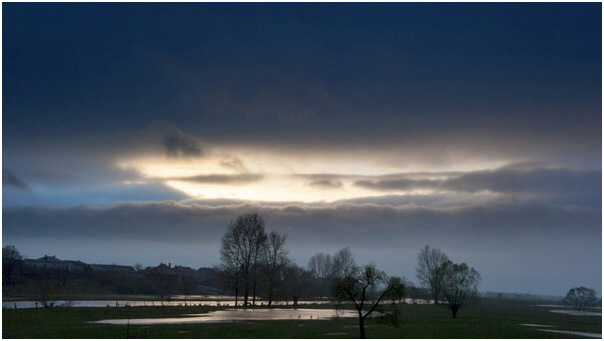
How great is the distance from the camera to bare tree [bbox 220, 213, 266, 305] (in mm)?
109750

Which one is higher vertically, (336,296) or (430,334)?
(336,296)

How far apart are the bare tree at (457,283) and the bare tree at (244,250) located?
35.6 meters

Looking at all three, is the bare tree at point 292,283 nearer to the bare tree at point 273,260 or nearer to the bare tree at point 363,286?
the bare tree at point 273,260

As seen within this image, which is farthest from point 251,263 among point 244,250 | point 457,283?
point 457,283

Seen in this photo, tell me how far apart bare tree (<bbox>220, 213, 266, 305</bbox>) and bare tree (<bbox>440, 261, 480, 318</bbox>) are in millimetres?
35588

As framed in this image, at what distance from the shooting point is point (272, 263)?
118m

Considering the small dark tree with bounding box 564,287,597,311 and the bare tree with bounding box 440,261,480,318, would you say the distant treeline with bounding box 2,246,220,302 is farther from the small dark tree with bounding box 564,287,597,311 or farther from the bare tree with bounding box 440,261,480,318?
the small dark tree with bounding box 564,287,597,311

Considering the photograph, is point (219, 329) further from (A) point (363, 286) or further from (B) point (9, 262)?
(B) point (9, 262)

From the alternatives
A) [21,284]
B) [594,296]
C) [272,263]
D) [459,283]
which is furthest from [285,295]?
[594,296]

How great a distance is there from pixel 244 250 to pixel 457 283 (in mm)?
41386

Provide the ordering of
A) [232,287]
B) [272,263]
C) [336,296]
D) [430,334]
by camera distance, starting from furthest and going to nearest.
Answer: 1. [272,263]
2. [232,287]
3. [430,334]
4. [336,296]

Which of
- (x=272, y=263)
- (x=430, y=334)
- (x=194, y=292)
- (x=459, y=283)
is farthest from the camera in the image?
(x=194, y=292)

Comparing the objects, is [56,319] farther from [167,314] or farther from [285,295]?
[285,295]

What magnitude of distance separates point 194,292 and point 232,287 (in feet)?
261
